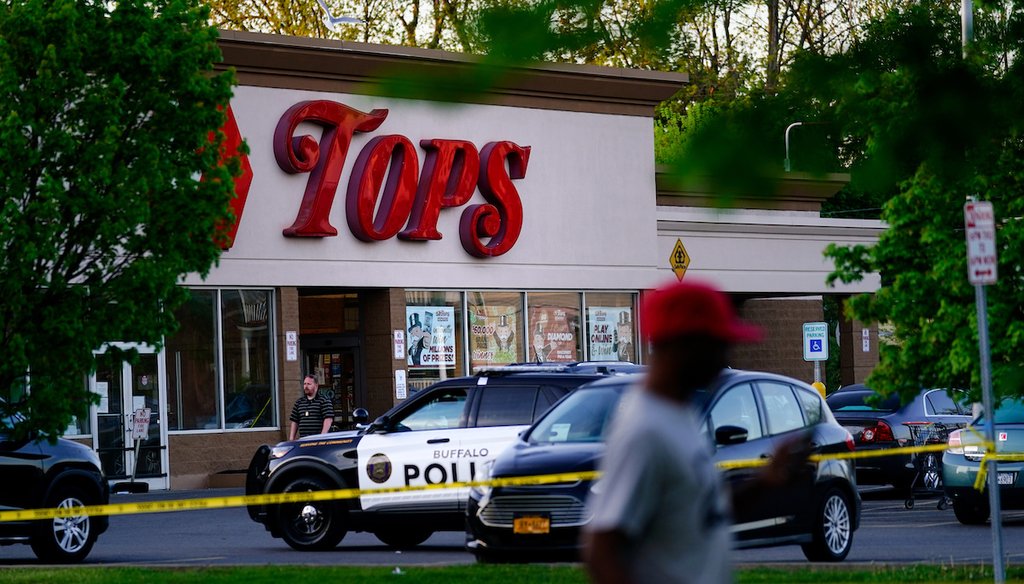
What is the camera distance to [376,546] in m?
18.1

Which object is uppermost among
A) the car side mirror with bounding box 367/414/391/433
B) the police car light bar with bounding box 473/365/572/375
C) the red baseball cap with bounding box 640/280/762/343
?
the red baseball cap with bounding box 640/280/762/343

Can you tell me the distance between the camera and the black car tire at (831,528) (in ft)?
48.6

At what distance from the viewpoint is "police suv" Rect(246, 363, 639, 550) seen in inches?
655

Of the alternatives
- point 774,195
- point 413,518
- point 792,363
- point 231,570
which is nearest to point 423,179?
point 792,363

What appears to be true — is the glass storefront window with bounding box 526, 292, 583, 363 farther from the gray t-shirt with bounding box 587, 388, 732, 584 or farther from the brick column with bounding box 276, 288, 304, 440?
the gray t-shirt with bounding box 587, 388, 732, 584

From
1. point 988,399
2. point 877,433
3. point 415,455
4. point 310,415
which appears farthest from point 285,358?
point 988,399

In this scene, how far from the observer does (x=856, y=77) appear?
544cm

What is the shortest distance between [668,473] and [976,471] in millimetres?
15665

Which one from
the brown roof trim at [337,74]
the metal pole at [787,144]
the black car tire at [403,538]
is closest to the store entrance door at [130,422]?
the brown roof trim at [337,74]

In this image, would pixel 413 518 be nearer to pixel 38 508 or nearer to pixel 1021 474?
pixel 38 508

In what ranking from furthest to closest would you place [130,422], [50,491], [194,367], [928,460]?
[194,367] < [130,422] < [928,460] < [50,491]

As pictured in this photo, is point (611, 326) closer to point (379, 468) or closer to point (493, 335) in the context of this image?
point (493, 335)

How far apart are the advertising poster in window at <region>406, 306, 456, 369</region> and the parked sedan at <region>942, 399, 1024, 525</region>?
43.2 feet

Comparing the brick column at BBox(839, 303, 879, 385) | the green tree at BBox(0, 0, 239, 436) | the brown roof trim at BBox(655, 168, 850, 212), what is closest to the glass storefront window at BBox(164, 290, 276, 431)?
the green tree at BBox(0, 0, 239, 436)
